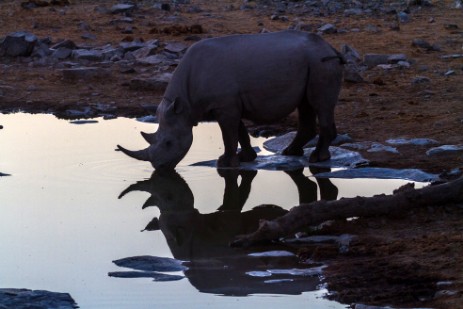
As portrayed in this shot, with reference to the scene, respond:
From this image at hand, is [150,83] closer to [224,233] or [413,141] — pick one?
[413,141]

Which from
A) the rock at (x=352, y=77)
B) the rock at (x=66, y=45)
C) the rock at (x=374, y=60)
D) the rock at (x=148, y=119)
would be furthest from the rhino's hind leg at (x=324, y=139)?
the rock at (x=66, y=45)

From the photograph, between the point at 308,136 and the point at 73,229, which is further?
the point at 308,136

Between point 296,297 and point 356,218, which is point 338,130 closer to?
point 356,218

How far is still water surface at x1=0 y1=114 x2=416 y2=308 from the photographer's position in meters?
6.62

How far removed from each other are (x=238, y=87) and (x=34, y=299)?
14.5ft

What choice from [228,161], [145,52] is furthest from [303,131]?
[145,52]

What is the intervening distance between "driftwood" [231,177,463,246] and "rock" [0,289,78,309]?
160cm

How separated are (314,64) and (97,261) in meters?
3.87

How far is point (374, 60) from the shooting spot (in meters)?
16.1

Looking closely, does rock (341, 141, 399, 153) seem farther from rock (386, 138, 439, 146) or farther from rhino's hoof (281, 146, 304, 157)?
rhino's hoof (281, 146, 304, 157)

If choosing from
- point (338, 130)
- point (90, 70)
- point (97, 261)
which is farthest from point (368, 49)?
point (97, 261)

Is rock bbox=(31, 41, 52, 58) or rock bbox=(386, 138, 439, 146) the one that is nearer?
rock bbox=(386, 138, 439, 146)

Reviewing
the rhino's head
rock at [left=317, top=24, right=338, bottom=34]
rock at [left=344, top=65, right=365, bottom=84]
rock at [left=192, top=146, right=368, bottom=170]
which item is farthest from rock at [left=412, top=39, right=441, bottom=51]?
the rhino's head

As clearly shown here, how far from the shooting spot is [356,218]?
802 cm
